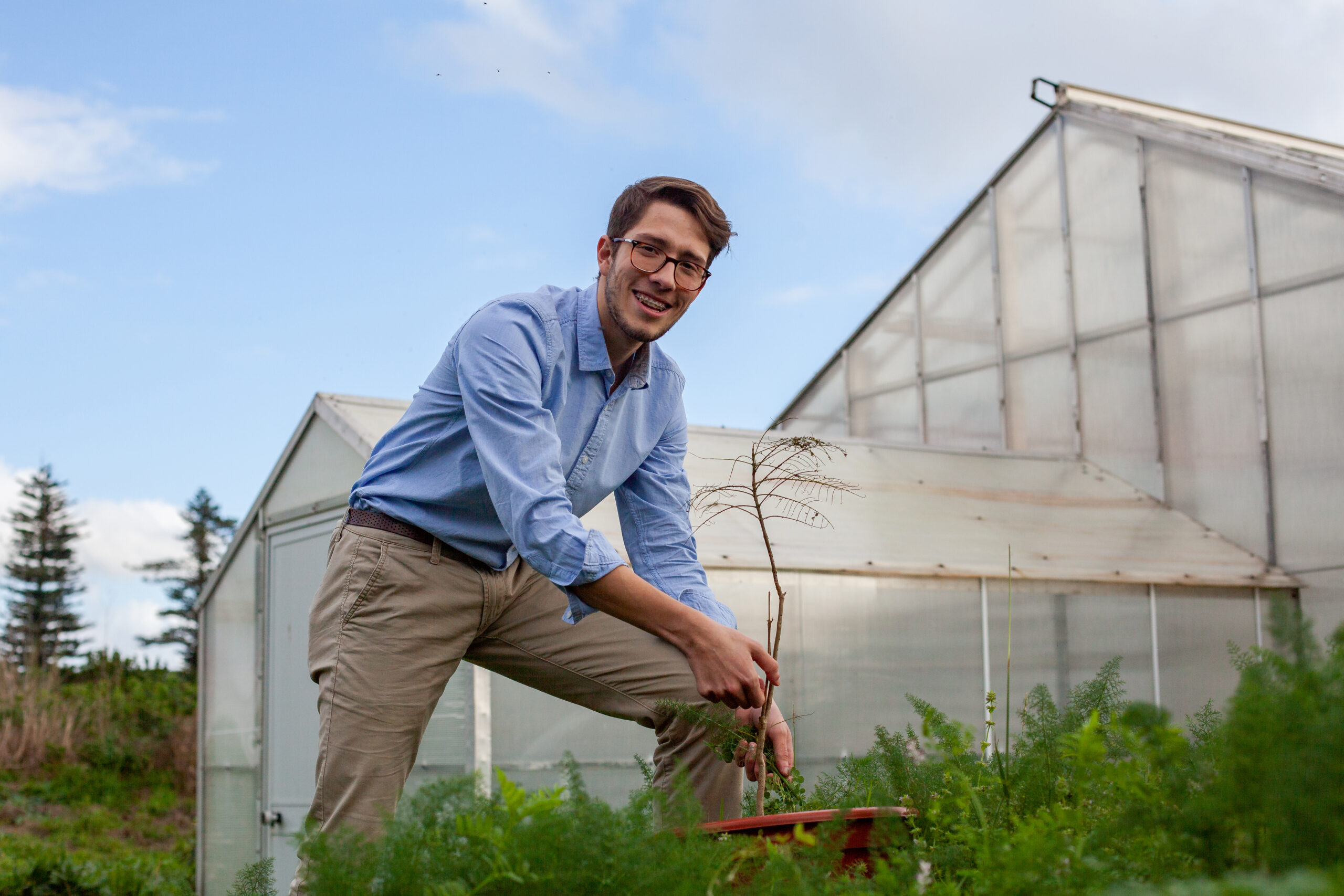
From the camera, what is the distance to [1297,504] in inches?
308

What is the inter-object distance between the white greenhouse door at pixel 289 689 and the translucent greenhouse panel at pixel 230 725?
15 cm

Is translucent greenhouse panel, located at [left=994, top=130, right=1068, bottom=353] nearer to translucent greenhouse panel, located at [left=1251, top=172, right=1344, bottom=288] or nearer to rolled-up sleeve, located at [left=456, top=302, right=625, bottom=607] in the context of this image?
translucent greenhouse panel, located at [left=1251, top=172, right=1344, bottom=288]

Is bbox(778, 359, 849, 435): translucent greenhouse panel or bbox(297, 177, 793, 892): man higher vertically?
bbox(778, 359, 849, 435): translucent greenhouse panel

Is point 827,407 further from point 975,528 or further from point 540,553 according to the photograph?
point 540,553

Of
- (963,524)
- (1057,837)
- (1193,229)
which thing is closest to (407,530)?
(1057,837)

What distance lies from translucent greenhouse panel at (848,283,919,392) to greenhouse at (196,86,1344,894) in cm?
2

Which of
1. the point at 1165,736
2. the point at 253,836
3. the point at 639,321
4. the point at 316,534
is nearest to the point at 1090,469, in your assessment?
the point at 316,534

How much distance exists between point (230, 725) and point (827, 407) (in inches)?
218

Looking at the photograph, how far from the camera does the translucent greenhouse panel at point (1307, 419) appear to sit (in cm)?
760

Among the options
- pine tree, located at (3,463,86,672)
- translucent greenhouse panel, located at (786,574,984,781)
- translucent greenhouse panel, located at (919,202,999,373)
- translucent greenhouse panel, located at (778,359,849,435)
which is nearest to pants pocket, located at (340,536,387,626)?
translucent greenhouse panel, located at (786,574,984,781)

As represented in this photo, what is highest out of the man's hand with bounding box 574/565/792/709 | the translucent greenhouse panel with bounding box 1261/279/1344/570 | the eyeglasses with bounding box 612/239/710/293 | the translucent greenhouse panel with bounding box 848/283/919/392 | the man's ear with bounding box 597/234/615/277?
the translucent greenhouse panel with bounding box 848/283/919/392

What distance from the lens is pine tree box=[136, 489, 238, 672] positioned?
31766 mm

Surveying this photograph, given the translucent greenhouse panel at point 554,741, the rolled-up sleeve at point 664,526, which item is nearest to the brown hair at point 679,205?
the rolled-up sleeve at point 664,526

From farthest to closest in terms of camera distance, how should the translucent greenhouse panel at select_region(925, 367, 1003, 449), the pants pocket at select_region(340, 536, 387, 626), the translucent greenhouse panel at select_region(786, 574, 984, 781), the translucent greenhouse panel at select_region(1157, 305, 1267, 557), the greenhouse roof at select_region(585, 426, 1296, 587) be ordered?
the translucent greenhouse panel at select_region(925, 367, 1003, 449) < the translucent greenhouse panel at select_region(1157, 305, 1267, 557) < the greenhouse roof at select_region(585, 426, 1296, 587) < the translucent greenhouse panel at select_region(786, 574, 984, 781) < the pants pocket at select_region(340, 536, 387, 626)
